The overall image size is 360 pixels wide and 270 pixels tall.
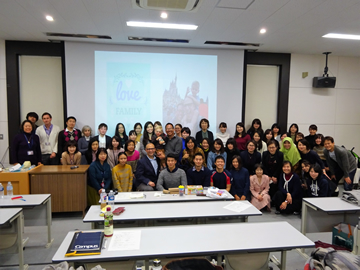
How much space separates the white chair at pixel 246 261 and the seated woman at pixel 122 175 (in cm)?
238

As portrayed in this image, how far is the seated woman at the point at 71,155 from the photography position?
447cm

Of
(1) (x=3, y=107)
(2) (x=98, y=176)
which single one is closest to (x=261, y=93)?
(2) (x=98, y=176)

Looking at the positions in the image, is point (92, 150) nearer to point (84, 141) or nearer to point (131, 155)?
point (84, 141)

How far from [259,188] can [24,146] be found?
4.41 metres

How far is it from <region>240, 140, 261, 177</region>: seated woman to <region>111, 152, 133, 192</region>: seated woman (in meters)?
2.24

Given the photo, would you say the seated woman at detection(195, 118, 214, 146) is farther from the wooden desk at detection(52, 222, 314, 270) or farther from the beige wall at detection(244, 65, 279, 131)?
the wooden desk at detection(52, 222, 314, 270)

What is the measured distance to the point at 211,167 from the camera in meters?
4.72

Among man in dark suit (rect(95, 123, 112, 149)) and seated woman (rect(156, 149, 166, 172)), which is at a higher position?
man in dark suit (rect(95, 123, 112, 149))

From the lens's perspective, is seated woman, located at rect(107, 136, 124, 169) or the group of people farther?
seated woman, located at rect(107, 136, 124, 169)

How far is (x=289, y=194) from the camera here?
171 inches

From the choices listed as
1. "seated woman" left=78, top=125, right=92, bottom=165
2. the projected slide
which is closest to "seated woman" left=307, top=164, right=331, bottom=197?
the projected slide

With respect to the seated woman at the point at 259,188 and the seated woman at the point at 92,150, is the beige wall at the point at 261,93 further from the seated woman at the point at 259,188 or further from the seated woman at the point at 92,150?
the seated woman at the point at 92,150

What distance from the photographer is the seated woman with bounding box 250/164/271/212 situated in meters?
4.39

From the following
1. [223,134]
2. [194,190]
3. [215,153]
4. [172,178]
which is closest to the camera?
[194,190]
